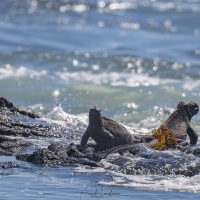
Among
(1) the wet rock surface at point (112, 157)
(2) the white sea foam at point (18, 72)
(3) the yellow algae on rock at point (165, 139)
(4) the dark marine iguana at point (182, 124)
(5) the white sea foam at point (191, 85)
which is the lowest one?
(1) the wet rock surface at point (112, 157)

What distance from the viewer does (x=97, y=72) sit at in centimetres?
2670

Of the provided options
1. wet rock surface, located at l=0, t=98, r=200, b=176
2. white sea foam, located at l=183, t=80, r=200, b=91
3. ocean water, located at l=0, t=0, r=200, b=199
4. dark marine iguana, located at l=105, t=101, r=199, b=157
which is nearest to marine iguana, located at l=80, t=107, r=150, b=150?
wet rock surface, located at l=0, t=98, r=200, b=176

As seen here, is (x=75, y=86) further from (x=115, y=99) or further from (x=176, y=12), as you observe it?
(x=176, y=12)

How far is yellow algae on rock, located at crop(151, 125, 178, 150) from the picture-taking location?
11977 millimetres

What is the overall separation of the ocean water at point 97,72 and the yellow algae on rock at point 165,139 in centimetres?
130

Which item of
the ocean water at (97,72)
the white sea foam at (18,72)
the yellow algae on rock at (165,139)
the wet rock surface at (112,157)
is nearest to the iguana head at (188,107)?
the yellow algae on rock at (165,139)

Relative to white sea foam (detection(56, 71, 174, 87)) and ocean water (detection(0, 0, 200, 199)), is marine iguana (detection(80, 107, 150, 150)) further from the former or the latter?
white sea foam (detection(56, 71, 174, 87))

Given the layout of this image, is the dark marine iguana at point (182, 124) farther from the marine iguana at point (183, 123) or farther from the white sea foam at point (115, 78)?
the white sea foam at point (115, 78)

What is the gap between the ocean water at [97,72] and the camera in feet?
33.7

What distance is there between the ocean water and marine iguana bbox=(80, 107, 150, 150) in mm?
888

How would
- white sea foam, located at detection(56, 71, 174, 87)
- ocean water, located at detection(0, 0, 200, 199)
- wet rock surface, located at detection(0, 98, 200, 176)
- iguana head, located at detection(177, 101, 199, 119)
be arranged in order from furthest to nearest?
1. white sea foam, located at detection(56, 71, 174, 87)
2. iguana head, located at detection(177, 101, 199, 119)
3. wet rock surface, located at detection(0, 98, 200, 176)
4. ocean water, located at detection(0, 0, 200, 199)

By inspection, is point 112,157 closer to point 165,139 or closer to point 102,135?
→ point 102,135

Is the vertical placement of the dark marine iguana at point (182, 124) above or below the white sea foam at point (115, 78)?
below

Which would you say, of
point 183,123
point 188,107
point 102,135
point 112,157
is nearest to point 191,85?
point 188,107
